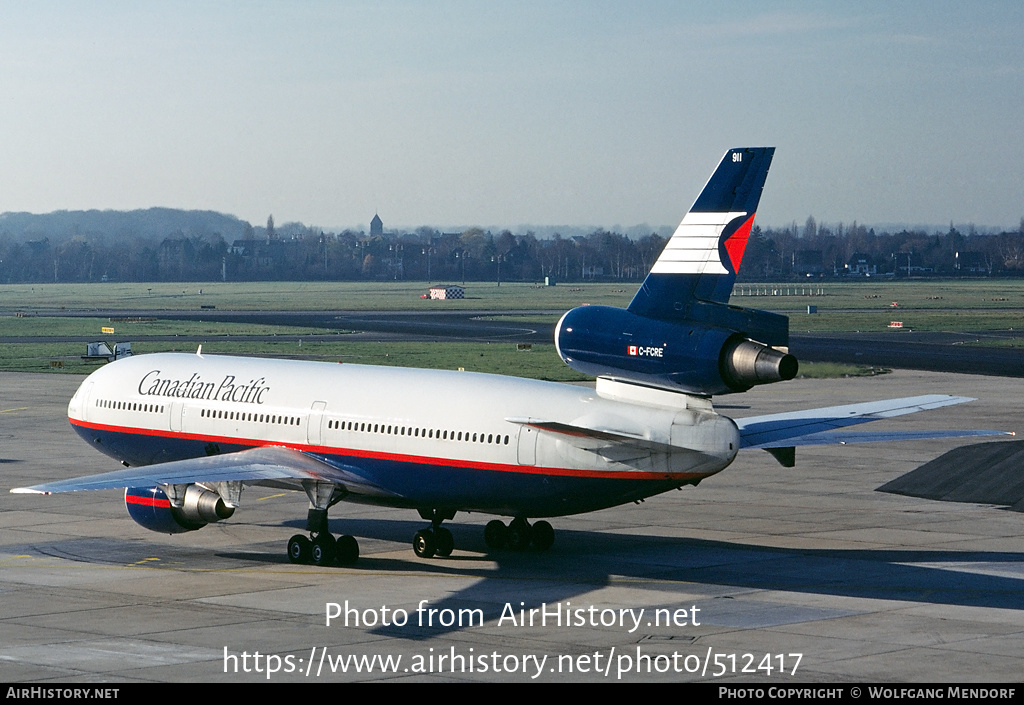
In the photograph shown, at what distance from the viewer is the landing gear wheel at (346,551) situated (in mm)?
36938

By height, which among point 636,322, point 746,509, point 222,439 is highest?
point 636,322

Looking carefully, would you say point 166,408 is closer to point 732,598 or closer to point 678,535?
point 678,535

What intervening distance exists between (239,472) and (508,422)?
7.14 metres

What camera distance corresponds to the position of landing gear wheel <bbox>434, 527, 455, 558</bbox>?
3778 centimetres

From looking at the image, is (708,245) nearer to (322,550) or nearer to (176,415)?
(322,550)

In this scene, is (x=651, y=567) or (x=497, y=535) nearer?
(x=651, y=567)

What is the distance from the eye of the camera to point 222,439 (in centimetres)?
4112

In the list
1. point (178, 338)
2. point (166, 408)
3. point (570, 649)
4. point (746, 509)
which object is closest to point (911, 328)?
point (178, 338)

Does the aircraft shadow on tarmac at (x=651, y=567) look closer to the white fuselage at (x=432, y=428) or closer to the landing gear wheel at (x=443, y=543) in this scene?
the landing gear wheel at (x=443, y=543)

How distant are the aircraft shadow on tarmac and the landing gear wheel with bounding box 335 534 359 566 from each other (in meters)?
0.32

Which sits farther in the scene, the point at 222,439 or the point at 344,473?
the point at 222,439

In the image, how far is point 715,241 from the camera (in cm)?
3206

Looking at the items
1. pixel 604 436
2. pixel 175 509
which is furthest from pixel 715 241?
pixel 175 509
